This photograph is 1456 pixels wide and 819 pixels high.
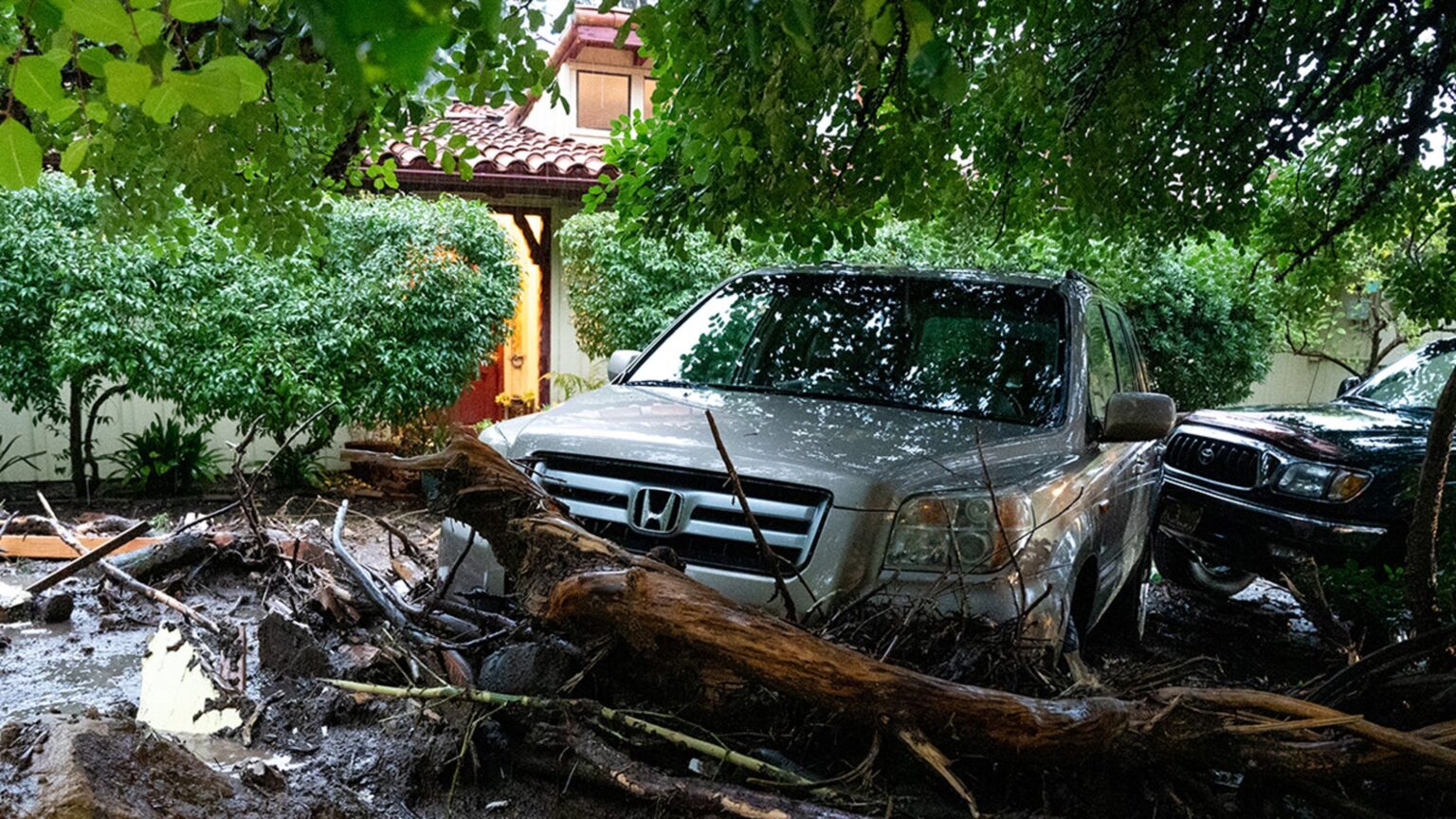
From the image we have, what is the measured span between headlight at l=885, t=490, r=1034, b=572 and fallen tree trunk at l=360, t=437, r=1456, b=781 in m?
0.59

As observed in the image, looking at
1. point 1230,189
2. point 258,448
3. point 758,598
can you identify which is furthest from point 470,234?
point 758,598

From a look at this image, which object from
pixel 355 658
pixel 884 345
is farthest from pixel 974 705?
pixel 355 658

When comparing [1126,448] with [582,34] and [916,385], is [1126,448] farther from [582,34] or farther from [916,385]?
[582,34]

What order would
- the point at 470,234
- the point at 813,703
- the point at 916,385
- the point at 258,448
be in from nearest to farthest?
1. the point at 813,703
2. the point at 916,385
3. the point at 470,234
4. the point at 258,448

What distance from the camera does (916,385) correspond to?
4.58 m

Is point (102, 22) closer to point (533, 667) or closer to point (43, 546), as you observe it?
point (533, 667)

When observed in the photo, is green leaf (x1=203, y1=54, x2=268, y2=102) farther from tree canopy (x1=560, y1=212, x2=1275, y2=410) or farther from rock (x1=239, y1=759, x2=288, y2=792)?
tree canopy (x1=560, y1=212, x2=1275, y2=410)

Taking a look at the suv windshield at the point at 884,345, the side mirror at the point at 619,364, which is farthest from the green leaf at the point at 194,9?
the side mirror at the point at 619,364

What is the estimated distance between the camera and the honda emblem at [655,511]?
3.67 metres

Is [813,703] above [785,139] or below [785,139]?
below

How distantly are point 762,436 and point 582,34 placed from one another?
12424 millimetres

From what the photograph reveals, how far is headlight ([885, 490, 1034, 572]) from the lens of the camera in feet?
11.5

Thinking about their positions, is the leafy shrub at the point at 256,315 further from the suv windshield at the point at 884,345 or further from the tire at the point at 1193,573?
the tire at the point at 1193,573

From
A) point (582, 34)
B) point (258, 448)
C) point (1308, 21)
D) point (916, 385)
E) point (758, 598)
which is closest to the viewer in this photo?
point (758, 598)
